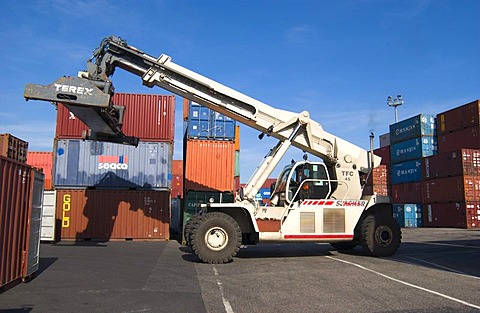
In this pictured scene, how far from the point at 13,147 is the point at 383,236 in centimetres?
1032

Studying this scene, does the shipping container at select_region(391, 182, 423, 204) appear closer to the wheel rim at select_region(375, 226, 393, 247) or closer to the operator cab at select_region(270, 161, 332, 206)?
the wheel rim at select_region(375, 226, 393, 247)

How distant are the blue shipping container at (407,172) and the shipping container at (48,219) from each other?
3035 cm

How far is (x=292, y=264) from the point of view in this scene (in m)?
11.1

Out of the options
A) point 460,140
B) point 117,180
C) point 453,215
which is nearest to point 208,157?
point 117,180

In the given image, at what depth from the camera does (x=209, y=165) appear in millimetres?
19578

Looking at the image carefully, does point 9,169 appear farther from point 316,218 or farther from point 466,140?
point 466,140

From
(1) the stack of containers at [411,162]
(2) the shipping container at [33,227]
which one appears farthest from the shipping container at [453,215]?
(2) the shipping container at [33,227]

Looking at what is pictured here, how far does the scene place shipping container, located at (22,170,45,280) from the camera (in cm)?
822

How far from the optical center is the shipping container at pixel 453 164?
102 feet

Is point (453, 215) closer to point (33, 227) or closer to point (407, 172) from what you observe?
point (407, 172)

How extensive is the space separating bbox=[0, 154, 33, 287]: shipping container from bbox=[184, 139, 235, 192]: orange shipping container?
1111 cm

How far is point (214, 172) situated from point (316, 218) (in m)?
8.40

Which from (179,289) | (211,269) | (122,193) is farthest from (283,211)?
(122,193)

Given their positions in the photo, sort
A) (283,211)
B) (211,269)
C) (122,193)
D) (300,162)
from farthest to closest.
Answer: (122,193) → (300,162) → (283,211) → (211,269)
